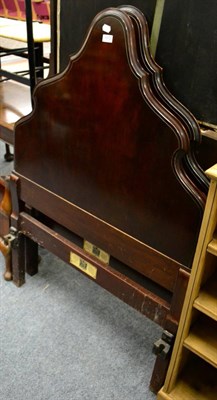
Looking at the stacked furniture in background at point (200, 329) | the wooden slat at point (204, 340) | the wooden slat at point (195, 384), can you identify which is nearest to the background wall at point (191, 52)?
the stacked furniture in background at point (200, 329)

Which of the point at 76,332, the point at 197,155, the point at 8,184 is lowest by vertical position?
the point at 76,332

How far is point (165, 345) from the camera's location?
1.20 m

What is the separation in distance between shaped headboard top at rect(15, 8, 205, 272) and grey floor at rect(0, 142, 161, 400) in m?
0.63

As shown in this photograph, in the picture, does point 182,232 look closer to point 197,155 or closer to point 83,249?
point 197,155

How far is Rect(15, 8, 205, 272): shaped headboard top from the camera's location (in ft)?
3.25

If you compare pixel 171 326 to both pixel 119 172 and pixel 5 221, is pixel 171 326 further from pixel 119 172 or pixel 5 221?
pixel 5 221

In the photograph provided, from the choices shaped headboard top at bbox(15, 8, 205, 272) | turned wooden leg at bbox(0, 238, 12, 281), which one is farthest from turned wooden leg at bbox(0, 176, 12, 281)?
shaped headboard top at bbox(15, 8, 205, 272)

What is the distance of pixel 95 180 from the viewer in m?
1.22

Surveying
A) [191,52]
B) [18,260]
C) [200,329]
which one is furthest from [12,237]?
[191,52]

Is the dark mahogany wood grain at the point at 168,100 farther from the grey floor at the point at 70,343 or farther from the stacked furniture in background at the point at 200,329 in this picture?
the grey floor at the point at 70,343

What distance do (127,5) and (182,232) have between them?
737 mm

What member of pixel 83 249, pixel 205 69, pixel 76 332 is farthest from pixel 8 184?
pixel 205 69

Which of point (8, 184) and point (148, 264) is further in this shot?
point (8, 184)

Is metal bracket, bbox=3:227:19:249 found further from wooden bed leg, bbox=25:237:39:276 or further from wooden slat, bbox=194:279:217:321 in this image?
wooden slat, bbox=194:279:217:321
